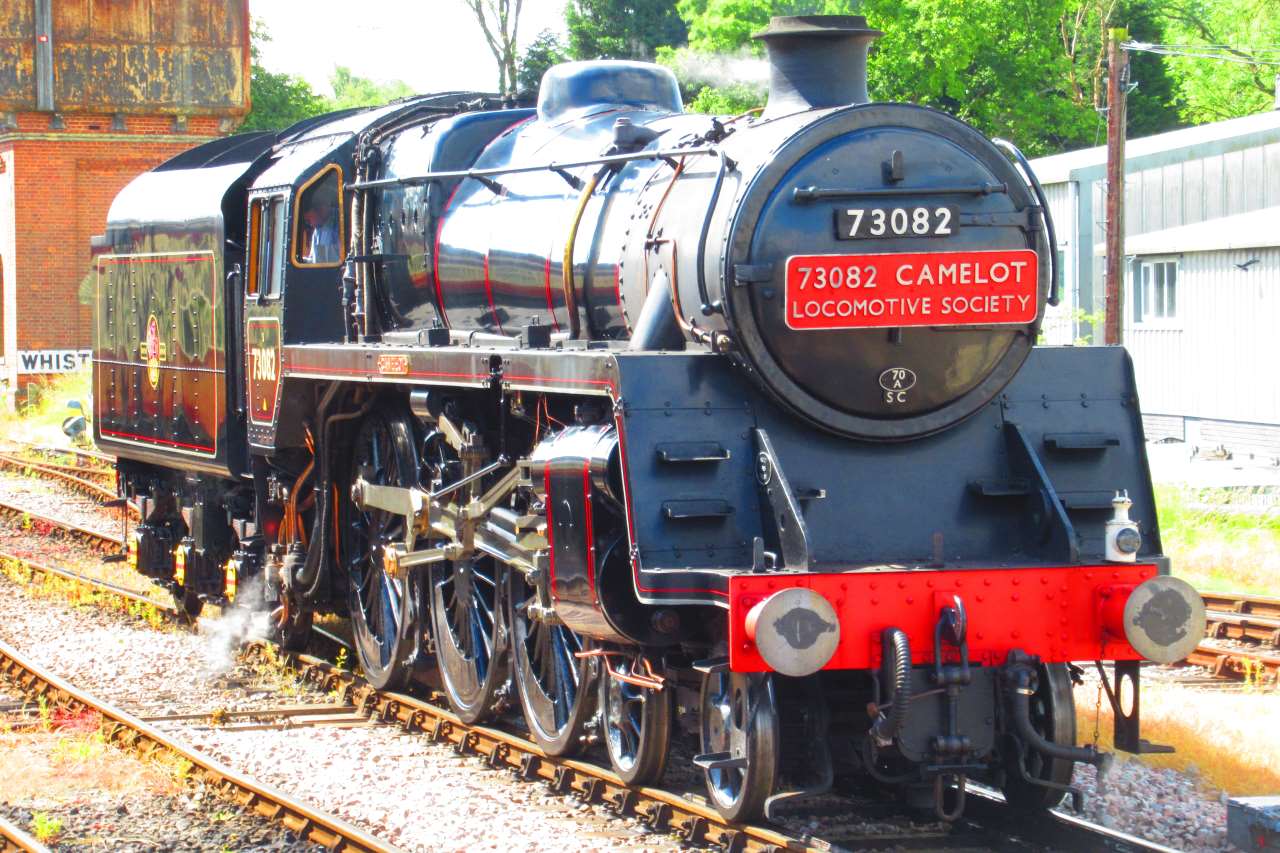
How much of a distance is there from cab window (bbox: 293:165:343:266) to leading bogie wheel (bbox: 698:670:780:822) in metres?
4.58

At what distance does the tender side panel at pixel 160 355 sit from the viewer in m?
11.2

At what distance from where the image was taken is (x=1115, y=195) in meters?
17.8

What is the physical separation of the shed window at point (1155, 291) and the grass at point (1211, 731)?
1457cm

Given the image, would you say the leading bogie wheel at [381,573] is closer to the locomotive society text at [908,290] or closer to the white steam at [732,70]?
the white steam at [732,70]

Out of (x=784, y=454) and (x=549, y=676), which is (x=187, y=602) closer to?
(x=549, y=676)

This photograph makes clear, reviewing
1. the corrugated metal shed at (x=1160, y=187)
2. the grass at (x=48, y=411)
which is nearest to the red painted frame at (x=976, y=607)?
the corrugated metal shed at (x=1160, y=187)

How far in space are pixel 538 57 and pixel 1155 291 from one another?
72.0 feet

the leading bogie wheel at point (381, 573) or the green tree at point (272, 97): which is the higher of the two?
the green tree at point (272, 97)

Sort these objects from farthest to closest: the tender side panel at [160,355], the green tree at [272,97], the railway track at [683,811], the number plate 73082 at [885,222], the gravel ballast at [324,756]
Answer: the green tree at [272,97] → the tender side panel at [160,355] → the gravel ballast at [324,756] → the number plate 73082 at [885,222] → the railway track at [683,811]

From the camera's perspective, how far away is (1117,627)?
6125 millimetres

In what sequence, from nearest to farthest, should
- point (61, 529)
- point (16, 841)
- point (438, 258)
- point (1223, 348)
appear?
point (16, 841) < point (438, 258) < point (61, 529) < point (1223, 348)

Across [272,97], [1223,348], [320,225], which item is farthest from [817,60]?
[272,97]

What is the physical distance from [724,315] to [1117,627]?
185 centimetres

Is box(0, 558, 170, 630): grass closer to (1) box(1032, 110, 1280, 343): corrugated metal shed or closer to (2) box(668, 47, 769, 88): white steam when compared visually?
(2) box(668, 47, 769, 88): white steam
